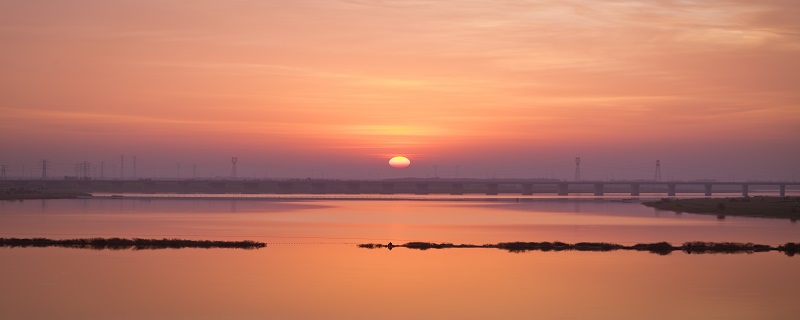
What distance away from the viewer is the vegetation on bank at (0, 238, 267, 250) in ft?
156

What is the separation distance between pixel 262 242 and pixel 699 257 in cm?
2258

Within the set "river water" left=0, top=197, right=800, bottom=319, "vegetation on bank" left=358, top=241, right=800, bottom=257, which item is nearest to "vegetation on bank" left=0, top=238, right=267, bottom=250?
"river water" left=0, top=197, right=800, bottom=319

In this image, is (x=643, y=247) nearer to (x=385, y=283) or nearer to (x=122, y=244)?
(x=385, y=283)

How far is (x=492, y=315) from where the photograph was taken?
26297mm

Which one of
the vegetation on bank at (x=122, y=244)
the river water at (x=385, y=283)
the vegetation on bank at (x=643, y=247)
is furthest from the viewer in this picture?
the vegetation on bank at (x=122, y=244)

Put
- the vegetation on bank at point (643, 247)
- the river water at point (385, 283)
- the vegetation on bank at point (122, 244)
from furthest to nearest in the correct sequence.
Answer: the vegetation on bank at point (122, 244)
the vegetation on bank at point (643, 247)
the river water at point (385, 283)

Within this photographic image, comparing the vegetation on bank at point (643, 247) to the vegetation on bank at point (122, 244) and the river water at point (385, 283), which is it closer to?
the river water at point (385, 283)

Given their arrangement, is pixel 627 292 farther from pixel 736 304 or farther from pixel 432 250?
pixel 432 250

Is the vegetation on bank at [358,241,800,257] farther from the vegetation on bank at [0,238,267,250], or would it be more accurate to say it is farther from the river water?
the vegetation on bank at [0,238,267,250]

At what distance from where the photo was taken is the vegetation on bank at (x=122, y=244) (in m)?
47.5

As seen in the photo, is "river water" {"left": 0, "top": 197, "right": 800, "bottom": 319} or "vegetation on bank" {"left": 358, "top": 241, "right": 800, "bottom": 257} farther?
"vegetation on bank" {"left": 358, "top": 241, "right": 800, "bottom": 257}

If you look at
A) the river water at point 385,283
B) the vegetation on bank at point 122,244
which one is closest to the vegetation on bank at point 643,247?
the river water at point 385,283

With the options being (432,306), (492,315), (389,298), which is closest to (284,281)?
(389,298)

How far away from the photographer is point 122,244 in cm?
4841
